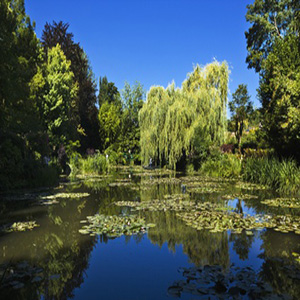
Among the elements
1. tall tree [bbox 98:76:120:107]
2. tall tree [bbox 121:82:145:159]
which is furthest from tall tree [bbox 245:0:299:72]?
tall tree [bbox 98:76:120:107]

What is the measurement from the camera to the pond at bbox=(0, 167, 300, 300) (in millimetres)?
3805

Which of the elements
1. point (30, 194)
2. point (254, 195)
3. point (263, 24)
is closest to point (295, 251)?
point (254, 195)

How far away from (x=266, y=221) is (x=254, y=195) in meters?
3.90

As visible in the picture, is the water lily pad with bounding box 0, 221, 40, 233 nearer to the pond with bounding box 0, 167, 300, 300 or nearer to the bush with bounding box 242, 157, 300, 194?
the pond with bounding box 0, 167, 300, 300

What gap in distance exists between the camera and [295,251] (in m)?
5.03

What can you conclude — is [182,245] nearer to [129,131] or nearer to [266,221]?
[266,221]

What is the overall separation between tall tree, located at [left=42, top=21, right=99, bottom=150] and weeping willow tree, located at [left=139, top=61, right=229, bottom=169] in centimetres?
965

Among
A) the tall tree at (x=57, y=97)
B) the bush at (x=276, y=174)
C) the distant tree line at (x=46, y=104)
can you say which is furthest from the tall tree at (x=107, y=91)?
the bush at (x=276, y=174)

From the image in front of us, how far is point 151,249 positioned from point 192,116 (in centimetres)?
1503

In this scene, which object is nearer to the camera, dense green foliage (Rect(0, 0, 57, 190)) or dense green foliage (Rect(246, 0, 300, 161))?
dense green foliage (Rect(0, 0, 57, 190))

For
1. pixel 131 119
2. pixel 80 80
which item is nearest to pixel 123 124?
pixel 131 119

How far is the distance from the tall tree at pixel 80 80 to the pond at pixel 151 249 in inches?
797

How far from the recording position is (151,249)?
5434 millimetres

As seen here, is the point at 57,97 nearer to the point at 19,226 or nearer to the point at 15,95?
the point at 15,95
